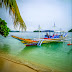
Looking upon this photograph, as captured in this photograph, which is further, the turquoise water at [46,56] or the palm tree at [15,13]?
the turquoise water at [46,56]

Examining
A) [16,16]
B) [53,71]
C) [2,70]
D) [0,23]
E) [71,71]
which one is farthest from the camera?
[0,23]

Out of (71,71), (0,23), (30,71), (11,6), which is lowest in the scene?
(71,71)

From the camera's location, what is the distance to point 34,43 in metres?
3.97

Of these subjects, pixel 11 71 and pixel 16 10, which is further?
pixel 11 71

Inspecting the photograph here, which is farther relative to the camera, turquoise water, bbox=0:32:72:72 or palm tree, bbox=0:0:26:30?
turquoise water, bbox=0:32:72:72

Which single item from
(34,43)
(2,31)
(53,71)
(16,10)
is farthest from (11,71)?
(34,43)

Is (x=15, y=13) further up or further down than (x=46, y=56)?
further up

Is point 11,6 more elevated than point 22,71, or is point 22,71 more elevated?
point 11,6

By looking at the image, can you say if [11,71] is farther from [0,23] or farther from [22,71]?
[0,23]

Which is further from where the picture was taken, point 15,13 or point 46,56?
point 46,56

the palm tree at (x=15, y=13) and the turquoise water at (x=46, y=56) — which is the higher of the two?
the palm tree at (x=15, y=13)

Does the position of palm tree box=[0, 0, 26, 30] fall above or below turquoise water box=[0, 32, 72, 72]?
above

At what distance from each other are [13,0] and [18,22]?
17 centimetres

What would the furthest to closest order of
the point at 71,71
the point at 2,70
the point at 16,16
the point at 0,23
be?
the point at 0,23
the point at 71,71
the point at 2,70
the point at 16,16
